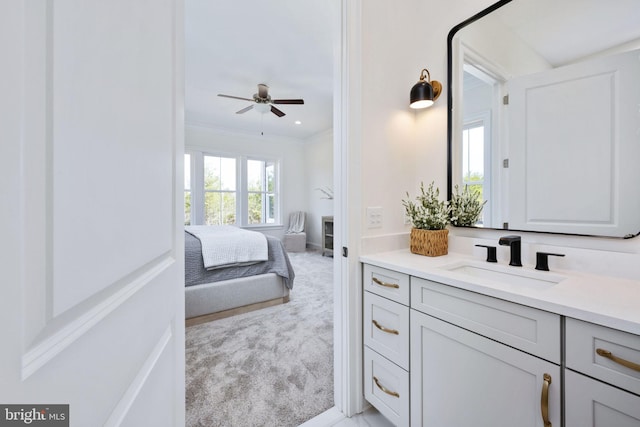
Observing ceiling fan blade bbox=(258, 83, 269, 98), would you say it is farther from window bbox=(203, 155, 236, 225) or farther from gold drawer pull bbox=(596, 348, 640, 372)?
gold drawer pull bbox=(596, 348, 640, 372)

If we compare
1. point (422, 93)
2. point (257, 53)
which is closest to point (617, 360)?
point (422, 93)

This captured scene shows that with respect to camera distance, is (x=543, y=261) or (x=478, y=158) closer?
(x=543, y=261)

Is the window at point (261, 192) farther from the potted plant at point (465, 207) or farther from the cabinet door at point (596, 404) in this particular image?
the cabinet door at point (596, 404)

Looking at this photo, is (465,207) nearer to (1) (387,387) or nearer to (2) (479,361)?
(2) (479,361)

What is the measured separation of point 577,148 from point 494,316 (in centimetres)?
91

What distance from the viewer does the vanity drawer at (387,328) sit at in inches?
45.9

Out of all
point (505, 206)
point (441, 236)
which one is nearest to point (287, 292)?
point (441, 236)

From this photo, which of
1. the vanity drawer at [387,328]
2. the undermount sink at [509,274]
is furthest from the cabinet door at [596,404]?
the vanity drawer at [387,328]

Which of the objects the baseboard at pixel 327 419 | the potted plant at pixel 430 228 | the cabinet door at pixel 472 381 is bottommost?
the baseboard at pixel 327 419

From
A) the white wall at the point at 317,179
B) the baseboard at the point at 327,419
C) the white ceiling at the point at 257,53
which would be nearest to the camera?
the baseboard at the point at 327,419

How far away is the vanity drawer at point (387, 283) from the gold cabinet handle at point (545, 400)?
492 mm

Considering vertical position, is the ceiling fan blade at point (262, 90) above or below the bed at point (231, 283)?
above

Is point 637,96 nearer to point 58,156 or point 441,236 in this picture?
point 441,236

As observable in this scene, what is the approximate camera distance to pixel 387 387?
124 centimetres
